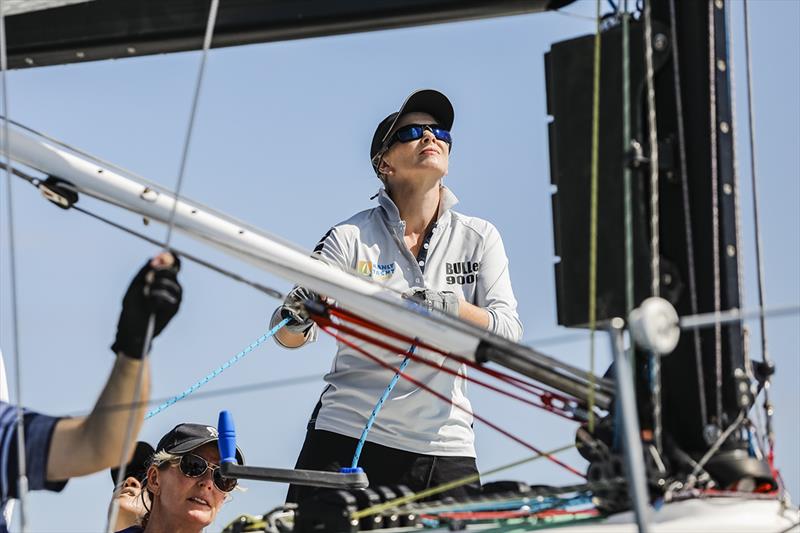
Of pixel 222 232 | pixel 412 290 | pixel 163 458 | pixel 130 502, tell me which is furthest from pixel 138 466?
pixel 222 232

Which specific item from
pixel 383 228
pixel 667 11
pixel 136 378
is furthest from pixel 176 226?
pixel 667 11

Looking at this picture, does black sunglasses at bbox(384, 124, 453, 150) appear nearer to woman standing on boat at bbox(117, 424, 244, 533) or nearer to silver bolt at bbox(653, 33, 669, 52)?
woman standing on boat at bbox(117, 424, 244, 533)

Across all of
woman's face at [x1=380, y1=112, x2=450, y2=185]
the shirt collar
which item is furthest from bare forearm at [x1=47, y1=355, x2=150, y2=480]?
woman's face at [x1=380, y1=112, x2=450, y2=185]

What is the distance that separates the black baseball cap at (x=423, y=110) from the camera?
490 centimetres

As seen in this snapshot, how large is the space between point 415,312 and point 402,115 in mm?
1526

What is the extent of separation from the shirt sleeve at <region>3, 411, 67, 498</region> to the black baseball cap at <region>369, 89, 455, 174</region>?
6.43 feet

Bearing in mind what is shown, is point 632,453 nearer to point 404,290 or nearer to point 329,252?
point 404,290

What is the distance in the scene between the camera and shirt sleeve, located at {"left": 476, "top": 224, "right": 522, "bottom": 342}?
450 cm

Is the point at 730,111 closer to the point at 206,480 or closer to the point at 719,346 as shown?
the point at 719,346

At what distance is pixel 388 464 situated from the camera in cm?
449

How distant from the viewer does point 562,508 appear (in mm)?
3355

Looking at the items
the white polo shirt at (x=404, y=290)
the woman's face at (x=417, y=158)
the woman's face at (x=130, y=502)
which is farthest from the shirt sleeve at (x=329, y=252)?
the woman's face at (x=130, y=502)

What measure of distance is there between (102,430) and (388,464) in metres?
1.45

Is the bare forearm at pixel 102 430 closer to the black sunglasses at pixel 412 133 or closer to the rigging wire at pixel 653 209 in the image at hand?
the rigging wire at pixel 653 209
